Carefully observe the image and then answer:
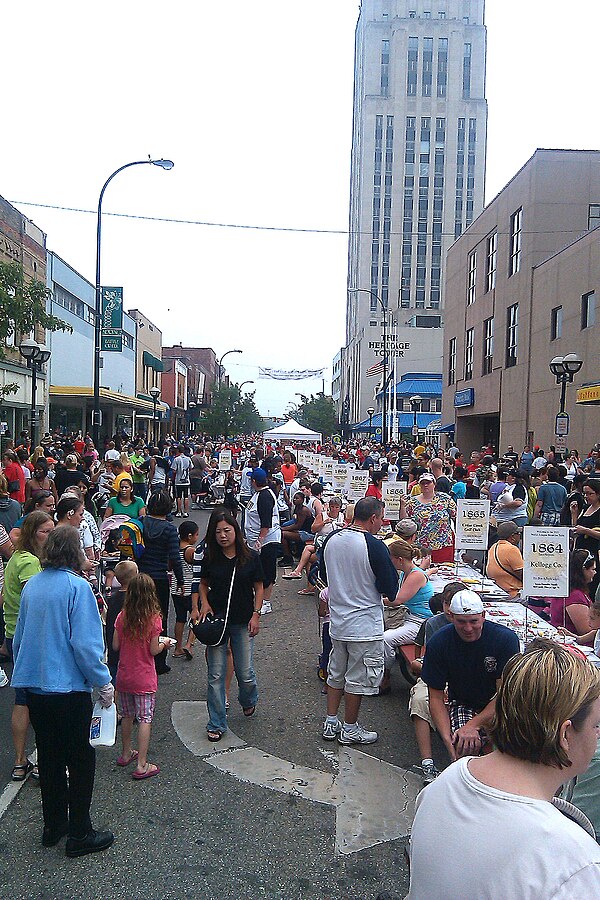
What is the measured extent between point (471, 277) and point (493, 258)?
14.8ft

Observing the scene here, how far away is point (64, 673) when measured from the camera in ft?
12.6

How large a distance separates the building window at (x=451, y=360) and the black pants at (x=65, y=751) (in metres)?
44.5

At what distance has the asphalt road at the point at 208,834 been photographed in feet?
12.3

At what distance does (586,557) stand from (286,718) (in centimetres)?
344

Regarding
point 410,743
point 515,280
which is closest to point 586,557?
point 410,743

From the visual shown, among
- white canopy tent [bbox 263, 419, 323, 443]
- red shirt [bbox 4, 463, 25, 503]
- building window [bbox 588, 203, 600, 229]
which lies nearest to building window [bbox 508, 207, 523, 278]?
building window [bbox 588, 203, 600, 229]

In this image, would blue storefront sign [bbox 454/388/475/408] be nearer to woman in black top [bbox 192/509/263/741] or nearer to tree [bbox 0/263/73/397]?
tree [bbox 0/263/73/397]

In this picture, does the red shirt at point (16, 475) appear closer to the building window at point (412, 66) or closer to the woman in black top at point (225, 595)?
the woman in black top at point (225, 595)

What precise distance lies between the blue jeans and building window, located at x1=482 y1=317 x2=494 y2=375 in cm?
3439

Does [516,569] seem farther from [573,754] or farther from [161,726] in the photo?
[573,754]

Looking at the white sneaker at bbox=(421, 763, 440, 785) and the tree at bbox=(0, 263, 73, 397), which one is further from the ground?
the tree at bbox=(0, 263, 73, 397)

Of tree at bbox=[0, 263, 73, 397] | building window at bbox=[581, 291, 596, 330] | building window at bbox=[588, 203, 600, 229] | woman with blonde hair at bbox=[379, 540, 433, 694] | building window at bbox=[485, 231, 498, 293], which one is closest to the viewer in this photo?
woman with blonde hair at bbox=[379, 540, 433, 694]

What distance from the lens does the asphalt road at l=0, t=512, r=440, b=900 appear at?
3.74m

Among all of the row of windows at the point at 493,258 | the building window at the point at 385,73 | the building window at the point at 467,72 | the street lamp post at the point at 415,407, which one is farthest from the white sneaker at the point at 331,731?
the building window at the point at 467,72
